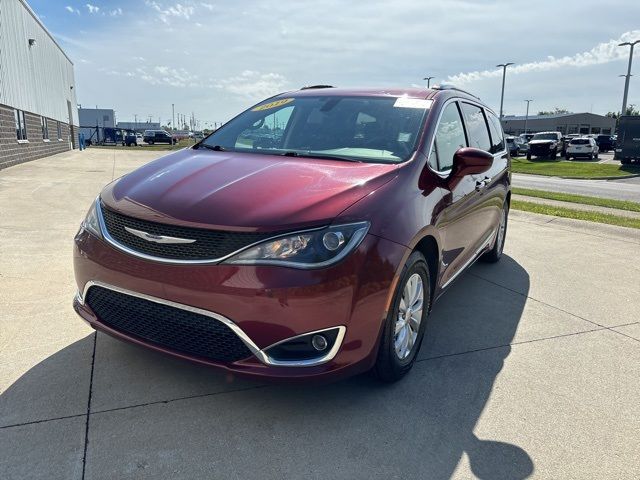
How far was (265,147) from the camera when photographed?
12.2 feet

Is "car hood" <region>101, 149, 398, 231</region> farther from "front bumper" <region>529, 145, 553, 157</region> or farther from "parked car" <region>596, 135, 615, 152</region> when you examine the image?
"parked car" <region>596, 135, 615, 152</region>

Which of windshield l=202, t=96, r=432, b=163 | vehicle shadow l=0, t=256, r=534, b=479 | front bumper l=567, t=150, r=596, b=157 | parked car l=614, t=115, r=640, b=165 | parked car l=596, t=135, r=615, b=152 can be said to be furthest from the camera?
parked car l=596, t=135, r=615, b=152

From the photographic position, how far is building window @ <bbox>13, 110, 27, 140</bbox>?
1856cm

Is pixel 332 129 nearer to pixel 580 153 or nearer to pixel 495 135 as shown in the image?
pixel 495 135

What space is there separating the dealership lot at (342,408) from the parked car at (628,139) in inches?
1195

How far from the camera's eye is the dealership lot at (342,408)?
2305 millimetres

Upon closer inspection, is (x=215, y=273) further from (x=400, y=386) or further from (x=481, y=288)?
(x=481, y=288)

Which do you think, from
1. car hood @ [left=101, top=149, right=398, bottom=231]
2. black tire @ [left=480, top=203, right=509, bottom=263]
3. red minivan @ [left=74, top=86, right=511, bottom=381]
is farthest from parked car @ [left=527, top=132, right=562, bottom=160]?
car hood @ [left=101, top=149, right=398, bottom=231]

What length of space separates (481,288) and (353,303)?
2.96 metres

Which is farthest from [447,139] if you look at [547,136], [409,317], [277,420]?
[547,136]

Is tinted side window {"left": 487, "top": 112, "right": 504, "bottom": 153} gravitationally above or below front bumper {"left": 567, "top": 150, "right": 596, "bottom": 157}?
above

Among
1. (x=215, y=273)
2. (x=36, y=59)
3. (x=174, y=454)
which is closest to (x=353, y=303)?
(x=215, y=273)

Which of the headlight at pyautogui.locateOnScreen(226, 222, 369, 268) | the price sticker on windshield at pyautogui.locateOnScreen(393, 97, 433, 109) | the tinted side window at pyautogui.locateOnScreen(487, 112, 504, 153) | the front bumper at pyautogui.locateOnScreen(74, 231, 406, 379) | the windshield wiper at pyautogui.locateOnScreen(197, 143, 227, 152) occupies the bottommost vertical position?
the front bumper at pyautogui.locateOnScreen(74, 231, 406, 379)

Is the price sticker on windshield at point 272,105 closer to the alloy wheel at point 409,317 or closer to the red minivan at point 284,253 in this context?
the red minivan at point 284,253
